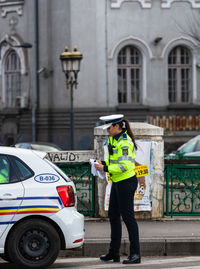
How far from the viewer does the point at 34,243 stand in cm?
935

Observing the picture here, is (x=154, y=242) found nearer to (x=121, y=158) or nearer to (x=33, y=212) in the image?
(x=121, y=158)

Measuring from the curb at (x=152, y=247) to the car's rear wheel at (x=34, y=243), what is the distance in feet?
4.42

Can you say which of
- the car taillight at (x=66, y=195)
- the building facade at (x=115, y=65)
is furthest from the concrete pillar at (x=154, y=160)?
the building facade at (x=115, y=65)

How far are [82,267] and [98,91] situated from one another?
73.7 feet

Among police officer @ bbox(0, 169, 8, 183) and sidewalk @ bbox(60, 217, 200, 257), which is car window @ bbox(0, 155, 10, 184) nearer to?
police officer @ bbox(0, 169, 8, 183)

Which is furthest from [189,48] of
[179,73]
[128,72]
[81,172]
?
[81,172]

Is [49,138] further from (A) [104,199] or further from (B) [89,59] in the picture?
(A) [104,199]

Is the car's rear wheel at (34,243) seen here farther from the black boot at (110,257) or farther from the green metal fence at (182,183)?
the green metal fence at (182,183)

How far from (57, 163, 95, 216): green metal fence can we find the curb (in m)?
2.02

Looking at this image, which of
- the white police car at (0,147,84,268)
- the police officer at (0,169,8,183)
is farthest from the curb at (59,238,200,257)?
the police officer at (0,169,8,183)

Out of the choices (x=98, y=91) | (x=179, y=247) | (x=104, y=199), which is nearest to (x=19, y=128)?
(x=98, y=91)

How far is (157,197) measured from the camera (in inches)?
507

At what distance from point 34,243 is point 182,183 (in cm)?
411

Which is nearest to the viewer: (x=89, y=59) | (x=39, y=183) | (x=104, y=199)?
(x=39, y=183)
